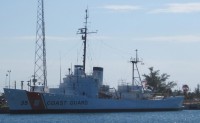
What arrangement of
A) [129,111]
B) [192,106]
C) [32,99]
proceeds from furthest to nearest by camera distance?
[192,106], [129,111], [32,99]

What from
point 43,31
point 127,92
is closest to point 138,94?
point 127,92

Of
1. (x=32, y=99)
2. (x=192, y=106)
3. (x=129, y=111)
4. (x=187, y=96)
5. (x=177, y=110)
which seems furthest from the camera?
(x=187, y=96)

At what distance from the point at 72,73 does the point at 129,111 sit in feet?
36.4

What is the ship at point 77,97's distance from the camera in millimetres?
98875

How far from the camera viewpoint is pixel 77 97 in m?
101

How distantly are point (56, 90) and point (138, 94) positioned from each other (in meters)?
13.5

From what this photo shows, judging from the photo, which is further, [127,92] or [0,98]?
[0,98]

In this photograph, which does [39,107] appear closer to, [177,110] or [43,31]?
[43,31]

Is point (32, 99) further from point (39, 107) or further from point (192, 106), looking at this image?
point (192, 106)

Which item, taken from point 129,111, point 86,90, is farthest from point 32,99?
point 129,111

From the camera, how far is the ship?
9888cm

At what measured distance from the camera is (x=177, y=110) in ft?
380

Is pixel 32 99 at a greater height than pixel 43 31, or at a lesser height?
lesser

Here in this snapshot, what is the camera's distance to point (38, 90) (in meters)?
102
